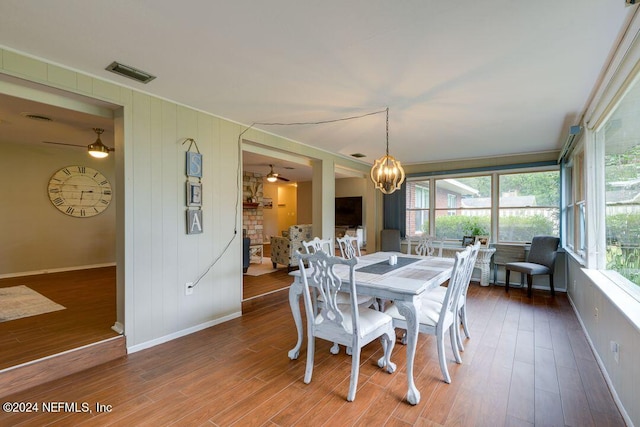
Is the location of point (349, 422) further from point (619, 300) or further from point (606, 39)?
point (606, 39)

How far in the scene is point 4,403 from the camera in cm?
206

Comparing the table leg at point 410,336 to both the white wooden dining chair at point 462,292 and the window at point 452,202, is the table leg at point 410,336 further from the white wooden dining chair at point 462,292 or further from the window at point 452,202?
the window at point 452,202

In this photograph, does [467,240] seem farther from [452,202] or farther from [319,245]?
[319,245]

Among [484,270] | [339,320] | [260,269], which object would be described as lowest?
[260,269]

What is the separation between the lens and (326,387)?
7.31 feet

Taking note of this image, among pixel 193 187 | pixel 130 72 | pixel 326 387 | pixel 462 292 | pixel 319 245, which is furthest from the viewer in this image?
pixel 319 245

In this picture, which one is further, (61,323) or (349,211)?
(349,211)

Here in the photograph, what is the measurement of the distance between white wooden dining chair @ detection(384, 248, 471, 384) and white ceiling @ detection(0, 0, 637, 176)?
145cm

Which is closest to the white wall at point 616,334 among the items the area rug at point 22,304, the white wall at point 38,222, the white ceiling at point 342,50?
the white ceiling at point 342,50

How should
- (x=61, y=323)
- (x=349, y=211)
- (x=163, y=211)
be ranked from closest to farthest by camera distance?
(x=163, y=211), (x=61, y=323), (x=349, y=211)

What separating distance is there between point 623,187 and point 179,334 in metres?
4.09

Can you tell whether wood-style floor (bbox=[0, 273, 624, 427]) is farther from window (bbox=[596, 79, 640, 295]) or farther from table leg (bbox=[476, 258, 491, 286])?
table leg (bbox=[476, 258, 491, 286])

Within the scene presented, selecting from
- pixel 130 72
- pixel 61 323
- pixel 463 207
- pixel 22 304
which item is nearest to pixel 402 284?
pixel 130 72

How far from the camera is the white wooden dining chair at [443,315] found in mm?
2270
